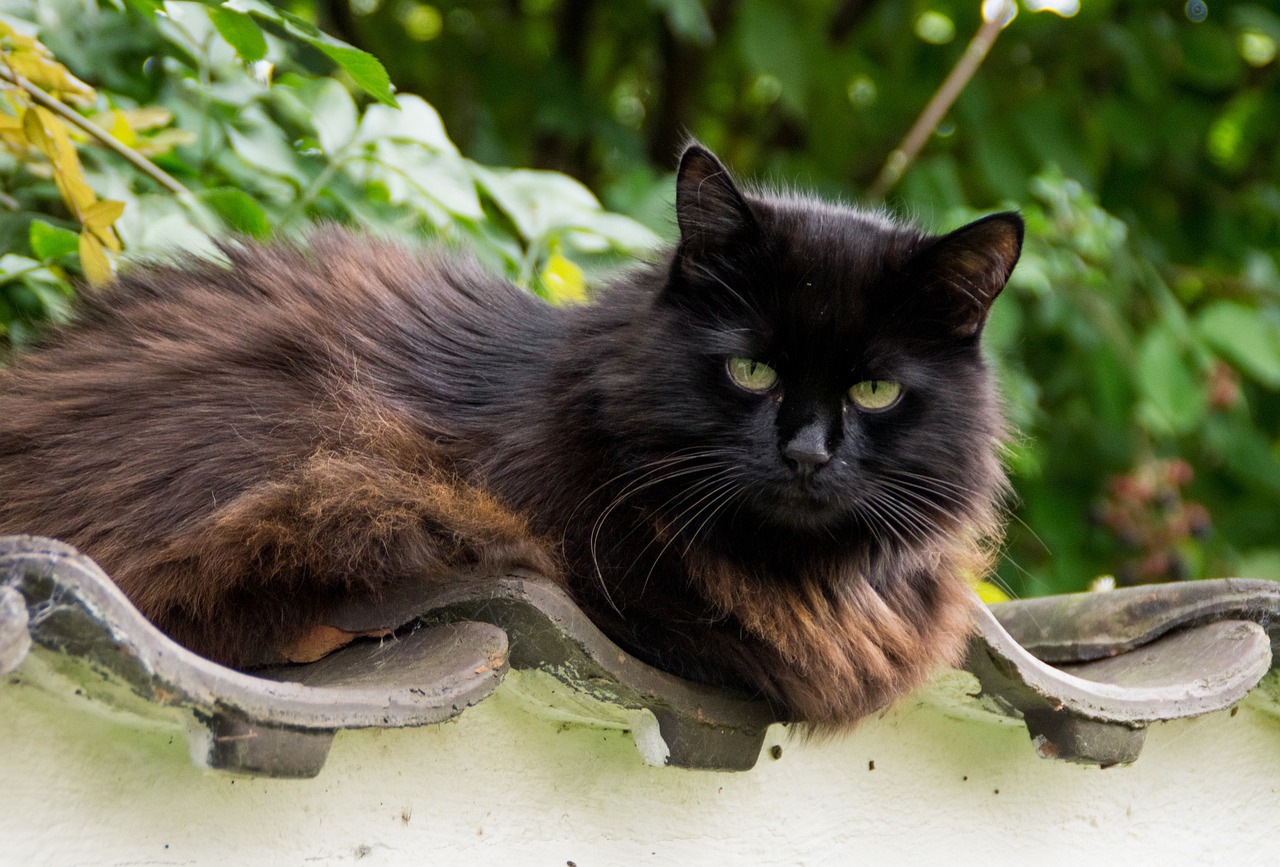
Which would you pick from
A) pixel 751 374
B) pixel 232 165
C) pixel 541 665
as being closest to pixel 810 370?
pixel 751 374

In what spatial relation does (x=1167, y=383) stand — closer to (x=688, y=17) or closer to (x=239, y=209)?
(x=688, y=17)

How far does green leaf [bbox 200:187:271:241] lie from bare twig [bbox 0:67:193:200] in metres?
0.04

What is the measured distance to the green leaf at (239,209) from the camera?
2053 millimetres

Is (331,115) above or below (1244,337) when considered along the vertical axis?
above

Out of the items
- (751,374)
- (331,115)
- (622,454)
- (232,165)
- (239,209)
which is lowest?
(232,165)

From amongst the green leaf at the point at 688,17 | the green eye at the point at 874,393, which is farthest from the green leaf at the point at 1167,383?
the green eye at the point at 874,393

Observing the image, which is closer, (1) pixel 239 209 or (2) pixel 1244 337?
(1) pixel 239 209

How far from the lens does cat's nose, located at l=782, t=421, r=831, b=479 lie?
1370mm

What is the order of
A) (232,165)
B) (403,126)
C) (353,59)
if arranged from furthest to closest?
(232,165), (403,126), (353,59)

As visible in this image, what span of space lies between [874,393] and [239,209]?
3.84 ft

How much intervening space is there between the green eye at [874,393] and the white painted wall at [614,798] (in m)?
0.44

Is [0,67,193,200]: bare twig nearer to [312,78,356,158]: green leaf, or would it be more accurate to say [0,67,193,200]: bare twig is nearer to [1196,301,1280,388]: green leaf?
[312,78,356,158]: green leaf

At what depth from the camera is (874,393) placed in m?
1.47

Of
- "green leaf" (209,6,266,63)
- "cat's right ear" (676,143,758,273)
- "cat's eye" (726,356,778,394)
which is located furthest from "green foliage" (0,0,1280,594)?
"cat's eye" (726,356,778,394)
